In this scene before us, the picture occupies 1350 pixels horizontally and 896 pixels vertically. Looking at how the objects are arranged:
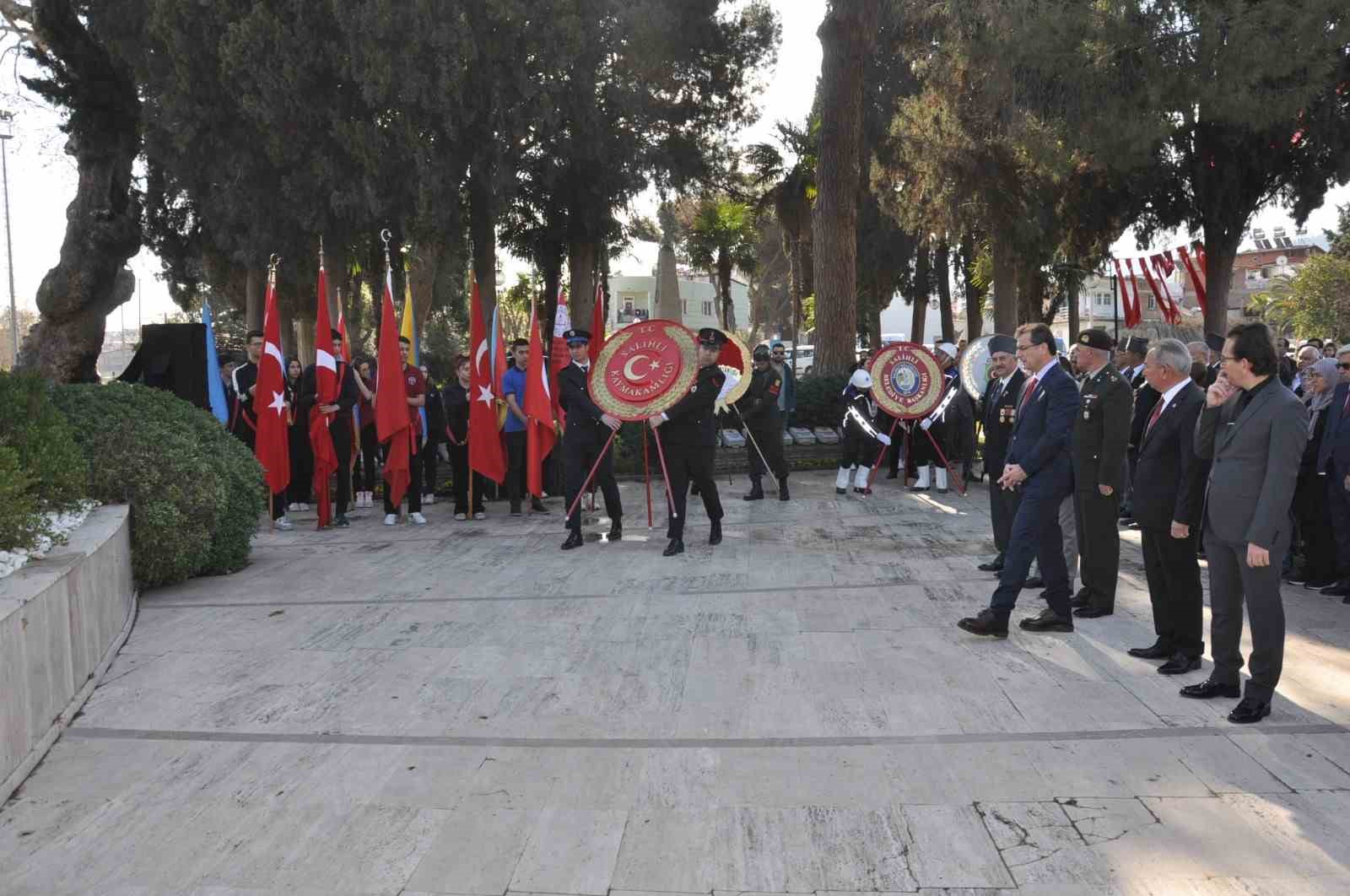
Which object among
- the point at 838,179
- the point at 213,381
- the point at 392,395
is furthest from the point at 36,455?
the point at 838,179

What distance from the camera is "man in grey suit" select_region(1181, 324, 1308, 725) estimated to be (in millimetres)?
4824

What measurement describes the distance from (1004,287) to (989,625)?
18.3 meters

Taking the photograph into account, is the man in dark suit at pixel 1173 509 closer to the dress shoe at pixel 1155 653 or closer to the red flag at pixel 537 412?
the dress shoe at pixel 1155 653

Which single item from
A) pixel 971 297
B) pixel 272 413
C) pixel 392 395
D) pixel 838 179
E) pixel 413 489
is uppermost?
pixel 838 179

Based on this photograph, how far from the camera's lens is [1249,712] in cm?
489

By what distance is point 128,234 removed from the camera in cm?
2178

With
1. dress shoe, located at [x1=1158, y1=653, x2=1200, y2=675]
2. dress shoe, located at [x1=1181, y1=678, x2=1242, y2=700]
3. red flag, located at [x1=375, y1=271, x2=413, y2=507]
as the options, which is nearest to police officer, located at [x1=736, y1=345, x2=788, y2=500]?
red flag, located at [x1=375, y1=271, x2=413, y2=507]

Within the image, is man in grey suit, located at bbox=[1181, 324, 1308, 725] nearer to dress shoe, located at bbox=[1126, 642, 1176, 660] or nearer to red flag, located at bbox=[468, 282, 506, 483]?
dress shoe, located at bbox=[1126, 642, 1176, 660]

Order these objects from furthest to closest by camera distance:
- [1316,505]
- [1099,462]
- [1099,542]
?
[1316,505] → [1099,542] → [1099,462]

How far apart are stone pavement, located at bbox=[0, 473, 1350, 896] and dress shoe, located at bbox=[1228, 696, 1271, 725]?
0.06 m

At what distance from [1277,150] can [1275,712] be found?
1789cm

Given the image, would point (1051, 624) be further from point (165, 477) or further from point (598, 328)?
point (598, 328)

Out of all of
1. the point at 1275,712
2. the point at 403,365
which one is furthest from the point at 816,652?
the point at 403,365

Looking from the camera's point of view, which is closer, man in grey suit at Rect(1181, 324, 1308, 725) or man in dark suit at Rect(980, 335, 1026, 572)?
man in grey suit at Rect(1181, 324, 1308, 725)
